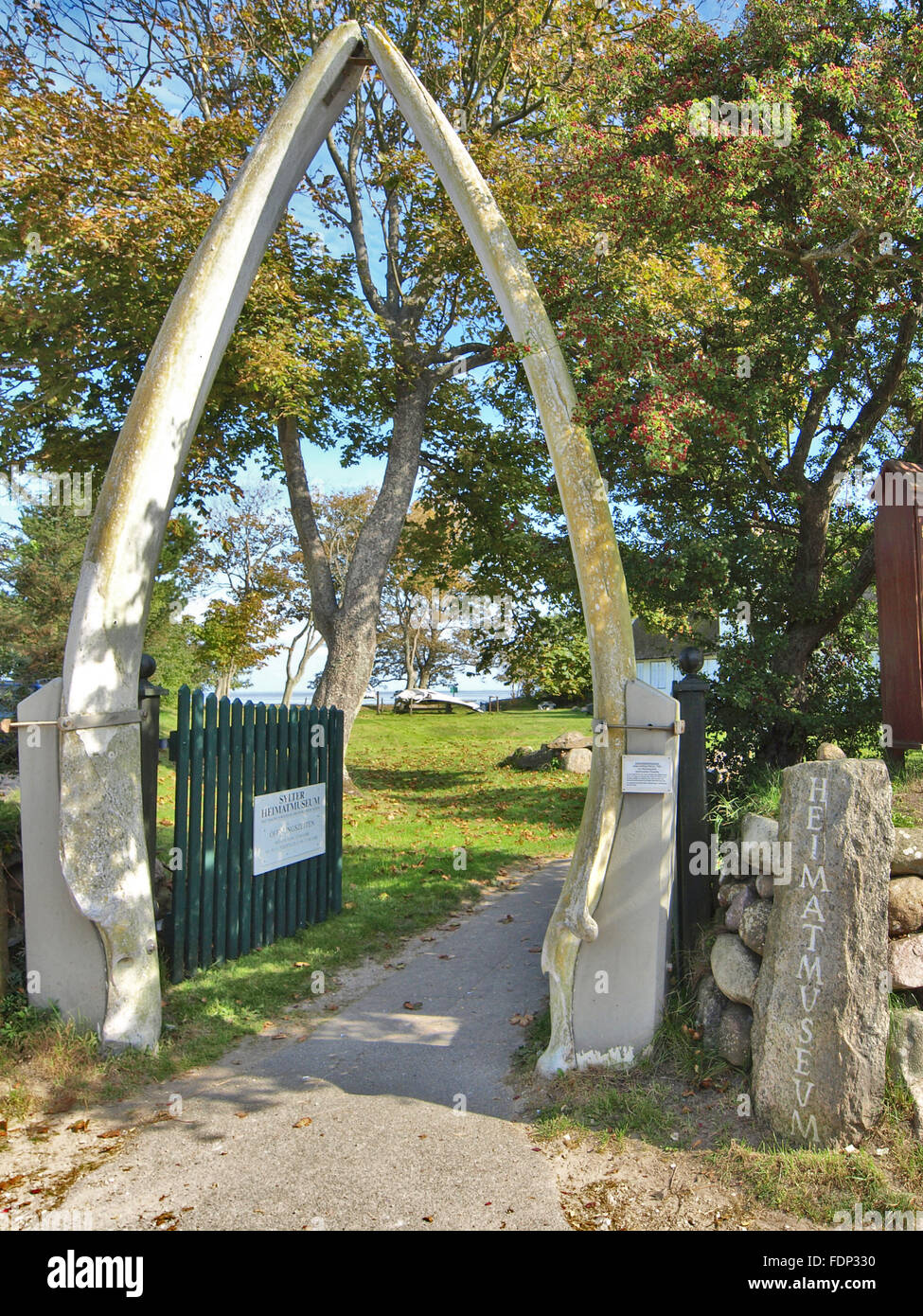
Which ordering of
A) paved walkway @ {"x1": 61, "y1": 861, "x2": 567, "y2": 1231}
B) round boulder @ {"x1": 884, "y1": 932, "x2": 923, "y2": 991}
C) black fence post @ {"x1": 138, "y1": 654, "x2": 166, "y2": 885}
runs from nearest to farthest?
paved walkway @ {"x1": 61, "y1": 861, "x2": 567, "y2": 1231} < round boulder @ {"x1": 884, "y1": 932, "x2": 923, "y2": 991} < black fence post @ {"x1": 138, "y1": 654, "x2": 166, "y2": 885}

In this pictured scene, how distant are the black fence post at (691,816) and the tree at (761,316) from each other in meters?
1.62

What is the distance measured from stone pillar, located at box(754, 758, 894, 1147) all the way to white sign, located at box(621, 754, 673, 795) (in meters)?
0.91

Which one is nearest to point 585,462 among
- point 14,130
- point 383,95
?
point 14,130

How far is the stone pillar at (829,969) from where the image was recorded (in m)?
4.22

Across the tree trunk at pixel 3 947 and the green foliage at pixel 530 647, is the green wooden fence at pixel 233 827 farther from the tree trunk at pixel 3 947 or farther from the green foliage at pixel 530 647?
the green foliage at pixel 530 647

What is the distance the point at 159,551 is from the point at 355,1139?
375 centimetres

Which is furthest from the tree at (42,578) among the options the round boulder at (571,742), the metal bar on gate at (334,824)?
the metal bar on gate at (334,824)

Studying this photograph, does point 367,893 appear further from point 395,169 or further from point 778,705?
point 395,169

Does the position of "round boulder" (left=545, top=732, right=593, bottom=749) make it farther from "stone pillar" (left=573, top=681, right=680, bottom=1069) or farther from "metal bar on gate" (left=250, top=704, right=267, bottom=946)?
"stone pillar" (left=573, top=681, right=680, bottom=1069)

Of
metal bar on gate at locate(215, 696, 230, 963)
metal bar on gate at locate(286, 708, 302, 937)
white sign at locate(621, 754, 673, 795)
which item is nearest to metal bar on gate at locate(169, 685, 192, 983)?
metal bar on gate at locate(215, 696, 230, 963)

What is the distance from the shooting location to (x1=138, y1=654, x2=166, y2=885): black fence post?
238 inches

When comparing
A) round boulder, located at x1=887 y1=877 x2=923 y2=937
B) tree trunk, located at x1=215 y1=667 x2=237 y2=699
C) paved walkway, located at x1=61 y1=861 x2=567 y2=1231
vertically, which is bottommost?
paved walkway, located at x1=61 y1=861 x2=567 y2=1231
